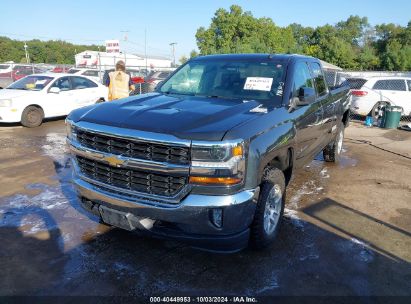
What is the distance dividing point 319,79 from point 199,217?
3.65 m

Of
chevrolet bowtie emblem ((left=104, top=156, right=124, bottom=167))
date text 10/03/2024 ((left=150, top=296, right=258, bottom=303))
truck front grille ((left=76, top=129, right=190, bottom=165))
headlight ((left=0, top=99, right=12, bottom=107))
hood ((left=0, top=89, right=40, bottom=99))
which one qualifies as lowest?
date text 10/03/2024 ((left=150, top=296, right=258, bottom=303))

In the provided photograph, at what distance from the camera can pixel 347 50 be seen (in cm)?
7462

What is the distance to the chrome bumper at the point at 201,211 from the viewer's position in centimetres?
305

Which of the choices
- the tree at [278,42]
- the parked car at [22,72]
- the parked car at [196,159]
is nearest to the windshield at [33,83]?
the parked car at [196,159]

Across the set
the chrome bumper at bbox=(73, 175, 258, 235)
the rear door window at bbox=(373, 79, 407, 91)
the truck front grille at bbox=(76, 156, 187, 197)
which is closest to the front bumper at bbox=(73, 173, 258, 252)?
the chrome bumper at bbox=(73, 175, 258, 235)

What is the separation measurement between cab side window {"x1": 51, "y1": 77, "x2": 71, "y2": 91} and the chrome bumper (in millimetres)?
9472

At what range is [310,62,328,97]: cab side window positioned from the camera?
5.58 metres

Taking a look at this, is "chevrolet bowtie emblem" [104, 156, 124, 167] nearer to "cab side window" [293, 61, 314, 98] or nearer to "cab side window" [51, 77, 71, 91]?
"cab side window" [293, 61, 314, 98]

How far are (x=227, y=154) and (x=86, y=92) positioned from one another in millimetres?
10380

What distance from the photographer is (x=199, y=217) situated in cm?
308

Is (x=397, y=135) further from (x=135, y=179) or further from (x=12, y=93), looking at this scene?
(x=12, y=93)

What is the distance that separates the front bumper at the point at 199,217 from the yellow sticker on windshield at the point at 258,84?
146 cm

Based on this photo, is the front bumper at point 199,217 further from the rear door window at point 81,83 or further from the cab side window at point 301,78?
the rear door window at point 81,83

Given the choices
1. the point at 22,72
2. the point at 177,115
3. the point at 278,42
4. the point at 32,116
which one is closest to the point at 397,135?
the point at 177,115
